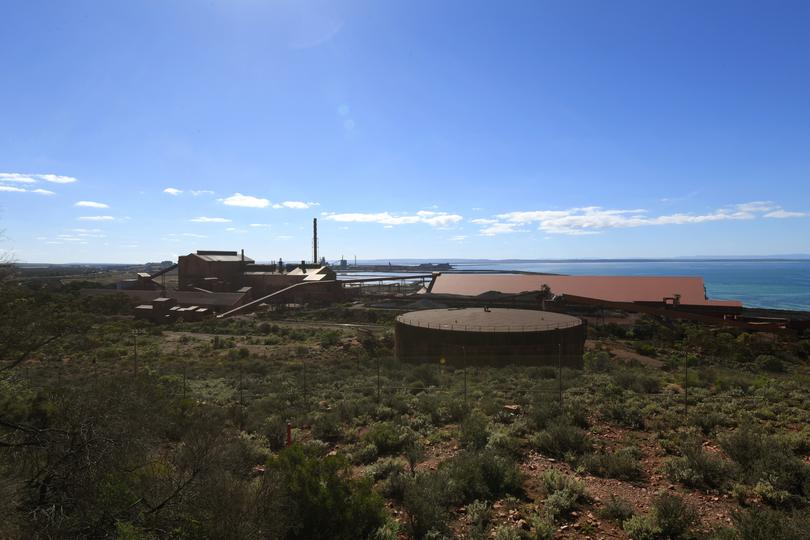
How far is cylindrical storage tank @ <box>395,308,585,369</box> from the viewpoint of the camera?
25594 mm

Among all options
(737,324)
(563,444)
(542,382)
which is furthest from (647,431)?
(737,324)

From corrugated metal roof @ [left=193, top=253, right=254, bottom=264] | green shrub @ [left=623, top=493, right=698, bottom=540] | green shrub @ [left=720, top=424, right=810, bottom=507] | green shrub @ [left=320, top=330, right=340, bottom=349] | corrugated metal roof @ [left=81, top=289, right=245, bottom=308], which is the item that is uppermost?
corrugated metal roof @ [left=193, top=253, right=254, bottom=264]

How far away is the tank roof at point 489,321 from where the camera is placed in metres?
27.2

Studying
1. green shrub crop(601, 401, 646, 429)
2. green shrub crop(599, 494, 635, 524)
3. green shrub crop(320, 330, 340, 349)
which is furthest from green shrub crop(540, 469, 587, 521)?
green shrub crop(320, 330, 340, 349)

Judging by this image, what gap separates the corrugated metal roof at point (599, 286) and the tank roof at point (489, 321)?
95.4ft

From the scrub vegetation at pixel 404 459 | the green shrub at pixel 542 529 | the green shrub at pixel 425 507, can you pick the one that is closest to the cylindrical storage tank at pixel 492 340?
the scrub vegetation at pixel 404 459

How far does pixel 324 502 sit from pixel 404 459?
3788 millimetres

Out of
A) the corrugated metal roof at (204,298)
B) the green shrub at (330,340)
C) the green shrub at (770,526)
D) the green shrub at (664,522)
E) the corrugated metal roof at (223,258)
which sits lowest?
the green shrub at (330,340)

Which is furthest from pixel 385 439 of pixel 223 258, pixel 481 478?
pixel 223 258

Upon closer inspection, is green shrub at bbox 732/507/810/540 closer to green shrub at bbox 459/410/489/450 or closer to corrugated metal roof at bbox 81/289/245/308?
green shrub at bbox 459/410/489/450

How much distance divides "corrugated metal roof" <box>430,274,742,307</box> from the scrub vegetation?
1584 inches

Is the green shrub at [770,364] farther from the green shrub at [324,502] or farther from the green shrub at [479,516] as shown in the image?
the green shrub at [324,502]

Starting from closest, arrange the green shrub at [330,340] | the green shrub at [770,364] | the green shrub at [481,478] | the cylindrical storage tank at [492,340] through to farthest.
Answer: the green shrub at [481,478], the cylindrical storage tank at [492,340], the green shrub at [770,364], the green shrub at [330,340]

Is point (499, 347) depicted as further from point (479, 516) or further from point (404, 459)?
point (479, 516)
